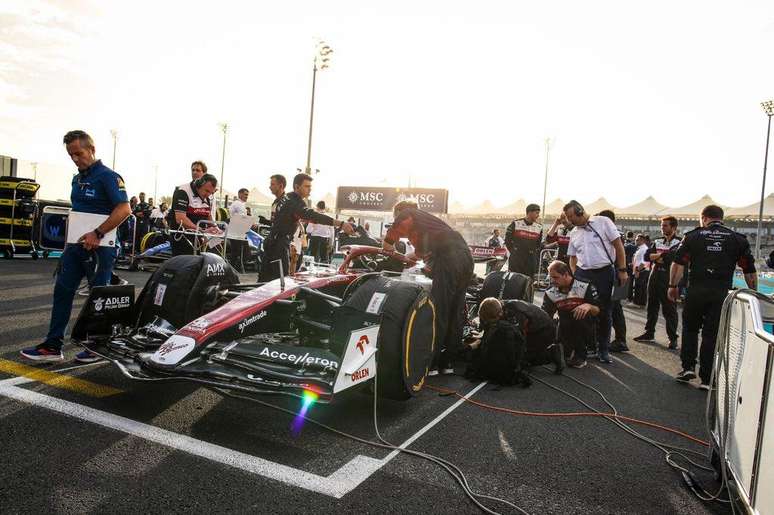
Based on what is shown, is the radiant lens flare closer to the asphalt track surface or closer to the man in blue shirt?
the asphalt track surface

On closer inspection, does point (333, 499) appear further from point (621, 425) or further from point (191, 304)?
point (621, 425)

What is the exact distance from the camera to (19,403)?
2.86 meters

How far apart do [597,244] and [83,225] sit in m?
4.74

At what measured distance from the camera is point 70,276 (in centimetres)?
372

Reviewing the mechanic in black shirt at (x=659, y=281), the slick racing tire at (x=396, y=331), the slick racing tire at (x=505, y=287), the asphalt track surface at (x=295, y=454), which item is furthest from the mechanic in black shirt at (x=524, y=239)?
the slick racing tire at (x=396, y=331)

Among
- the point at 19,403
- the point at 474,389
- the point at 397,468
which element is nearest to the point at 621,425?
the point at 474,389

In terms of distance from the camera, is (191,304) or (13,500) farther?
(191,304)

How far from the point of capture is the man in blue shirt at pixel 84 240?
367cm

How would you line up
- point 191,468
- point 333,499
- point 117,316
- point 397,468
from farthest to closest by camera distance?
point 117,316 < point 397,468 < point 191,468 < point 333,499

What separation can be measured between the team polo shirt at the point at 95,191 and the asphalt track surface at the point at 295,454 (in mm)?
1199

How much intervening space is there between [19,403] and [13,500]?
118cm

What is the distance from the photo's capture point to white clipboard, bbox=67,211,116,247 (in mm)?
3691

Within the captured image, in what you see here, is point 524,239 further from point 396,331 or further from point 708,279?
point 396,331

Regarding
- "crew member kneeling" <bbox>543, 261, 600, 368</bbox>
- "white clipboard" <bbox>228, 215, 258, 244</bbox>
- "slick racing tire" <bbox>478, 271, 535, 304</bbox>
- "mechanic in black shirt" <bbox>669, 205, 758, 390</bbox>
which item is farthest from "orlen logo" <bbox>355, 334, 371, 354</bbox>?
"white clipboard" <bbox>228, 215, 258, 244</bbox>
